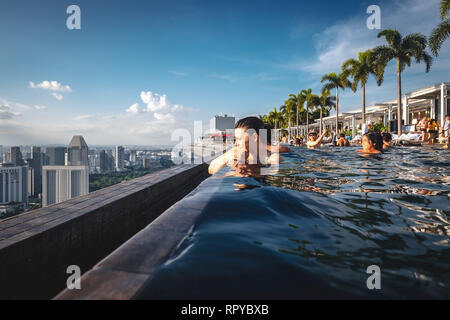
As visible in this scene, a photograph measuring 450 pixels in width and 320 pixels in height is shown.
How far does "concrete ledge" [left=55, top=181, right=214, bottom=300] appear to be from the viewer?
37.0 inches

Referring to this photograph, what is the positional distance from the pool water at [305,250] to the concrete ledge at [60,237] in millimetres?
289

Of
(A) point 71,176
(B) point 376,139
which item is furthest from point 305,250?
(A) point 71,176

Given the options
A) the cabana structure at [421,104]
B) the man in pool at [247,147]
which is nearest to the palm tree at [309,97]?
the cabana structure at [421,104]

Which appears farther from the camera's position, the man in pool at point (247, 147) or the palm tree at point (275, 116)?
the palm tree at point (275, 116)

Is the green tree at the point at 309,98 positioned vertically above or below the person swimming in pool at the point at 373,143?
above

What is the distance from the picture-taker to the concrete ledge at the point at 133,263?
0.94 m

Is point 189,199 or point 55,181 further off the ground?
point 189,199

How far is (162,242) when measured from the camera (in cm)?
134

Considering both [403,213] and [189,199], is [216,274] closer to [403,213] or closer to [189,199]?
[189,199]

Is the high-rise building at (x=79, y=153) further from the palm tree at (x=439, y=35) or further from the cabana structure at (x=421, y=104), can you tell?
the cabana structure at (x=421, y=104)

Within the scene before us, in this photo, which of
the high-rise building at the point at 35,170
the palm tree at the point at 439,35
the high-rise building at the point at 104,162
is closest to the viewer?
the palm tree at the point at 439,35

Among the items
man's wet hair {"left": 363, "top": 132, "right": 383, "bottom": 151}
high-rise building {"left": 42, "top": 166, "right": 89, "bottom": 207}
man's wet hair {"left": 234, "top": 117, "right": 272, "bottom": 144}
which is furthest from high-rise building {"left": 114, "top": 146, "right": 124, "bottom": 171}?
man's wet hair {"left": 234, "top": 117, "right": 272, "bottom": 144}

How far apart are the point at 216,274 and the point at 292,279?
1.13 ft
